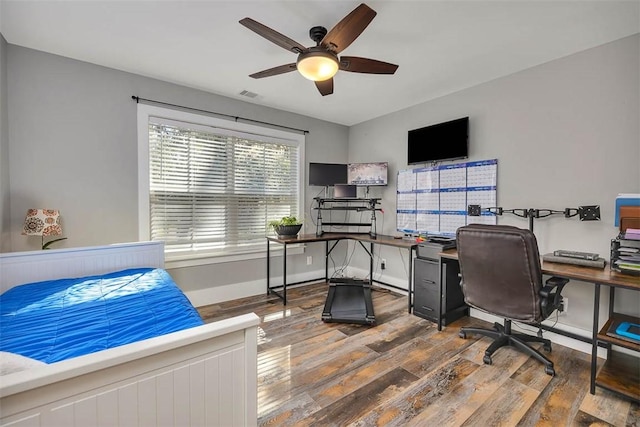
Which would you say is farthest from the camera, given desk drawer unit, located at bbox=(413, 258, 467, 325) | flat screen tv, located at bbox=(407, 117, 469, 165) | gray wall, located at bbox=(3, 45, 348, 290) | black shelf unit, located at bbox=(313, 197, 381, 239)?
black shelf unit, located at bbox=(313, 197, 381, 239)

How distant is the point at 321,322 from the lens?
2.71 m

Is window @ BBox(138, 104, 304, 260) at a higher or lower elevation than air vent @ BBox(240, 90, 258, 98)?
lower

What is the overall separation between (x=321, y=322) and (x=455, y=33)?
2.73 meters

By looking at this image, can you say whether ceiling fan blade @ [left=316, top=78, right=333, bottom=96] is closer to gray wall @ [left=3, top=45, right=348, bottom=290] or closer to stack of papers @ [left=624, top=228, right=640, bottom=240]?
gray wall @ [left=3, top=45, right=348, bottom=290]

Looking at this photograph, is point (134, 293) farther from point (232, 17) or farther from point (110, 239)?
point (232, 17)

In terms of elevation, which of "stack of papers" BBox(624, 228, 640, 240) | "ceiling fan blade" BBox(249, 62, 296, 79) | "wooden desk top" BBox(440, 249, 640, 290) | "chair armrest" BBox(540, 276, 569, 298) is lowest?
"chair armrest" BBox(540, 276, 569, 298)

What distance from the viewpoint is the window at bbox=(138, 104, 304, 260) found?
2.87 meters

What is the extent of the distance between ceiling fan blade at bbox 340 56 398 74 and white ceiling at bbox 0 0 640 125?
0.89 feet

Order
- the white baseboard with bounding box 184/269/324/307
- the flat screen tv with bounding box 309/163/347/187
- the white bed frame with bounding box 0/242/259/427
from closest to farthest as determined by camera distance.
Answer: the white bed frame with bounding box 0/242/259/427
the white baseboard with bounding box 184/269/324/307
the flat screen tv with bounding box 309/163/347/187

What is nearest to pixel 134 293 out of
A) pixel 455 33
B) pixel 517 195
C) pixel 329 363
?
pixel 329 363

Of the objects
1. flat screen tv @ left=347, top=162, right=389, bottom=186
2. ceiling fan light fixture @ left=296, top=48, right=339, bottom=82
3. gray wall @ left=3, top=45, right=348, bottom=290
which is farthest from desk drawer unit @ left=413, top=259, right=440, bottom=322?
gray wall @ left=3, top=45, right=348, bottom=290

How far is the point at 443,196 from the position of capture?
3.18 metres

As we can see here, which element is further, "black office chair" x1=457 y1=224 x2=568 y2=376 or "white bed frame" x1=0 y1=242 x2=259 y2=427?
"black office chair" x1=457 y1=224 x2=568 y2=376

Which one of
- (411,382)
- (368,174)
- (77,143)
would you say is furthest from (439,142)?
(77,143)
